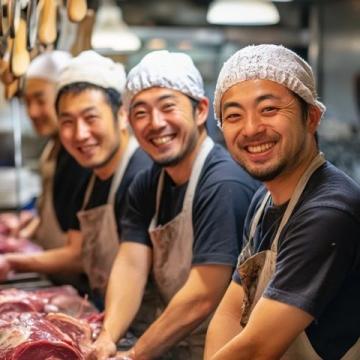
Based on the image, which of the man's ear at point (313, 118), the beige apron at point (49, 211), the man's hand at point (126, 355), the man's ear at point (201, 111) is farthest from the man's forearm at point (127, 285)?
the beige apron at point (49, 211)

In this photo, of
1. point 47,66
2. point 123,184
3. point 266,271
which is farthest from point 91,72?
point 266,271

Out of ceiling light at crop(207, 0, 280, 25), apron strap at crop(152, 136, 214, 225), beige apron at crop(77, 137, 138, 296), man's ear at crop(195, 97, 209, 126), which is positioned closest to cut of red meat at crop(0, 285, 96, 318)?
beige apron at crop(77, 137, 138, 296)

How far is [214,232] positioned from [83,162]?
1115 millimetres

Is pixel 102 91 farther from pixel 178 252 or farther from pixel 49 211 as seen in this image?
pixel 49 211

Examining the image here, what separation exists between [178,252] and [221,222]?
1.16 ft

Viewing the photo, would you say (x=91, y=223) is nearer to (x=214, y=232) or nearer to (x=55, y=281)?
(x=55, y=281)

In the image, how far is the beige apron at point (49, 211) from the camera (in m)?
4.80

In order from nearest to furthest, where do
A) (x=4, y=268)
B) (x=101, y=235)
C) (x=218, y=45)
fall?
(x=101, y=235) → (x=4, y=268) → (x=218, y=45)

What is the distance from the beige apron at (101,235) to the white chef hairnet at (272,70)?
4.72ft

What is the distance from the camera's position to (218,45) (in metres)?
8.80

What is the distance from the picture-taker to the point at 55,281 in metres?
4.29

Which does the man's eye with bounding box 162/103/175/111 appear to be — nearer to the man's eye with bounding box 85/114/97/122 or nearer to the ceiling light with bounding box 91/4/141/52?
the man's eye with bounding box 85/114/97/122

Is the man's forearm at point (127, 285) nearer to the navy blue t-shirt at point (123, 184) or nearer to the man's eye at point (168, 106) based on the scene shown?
the navy blue t-shirt at point (123, 184)

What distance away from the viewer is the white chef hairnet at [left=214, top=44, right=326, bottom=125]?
2.22 m
